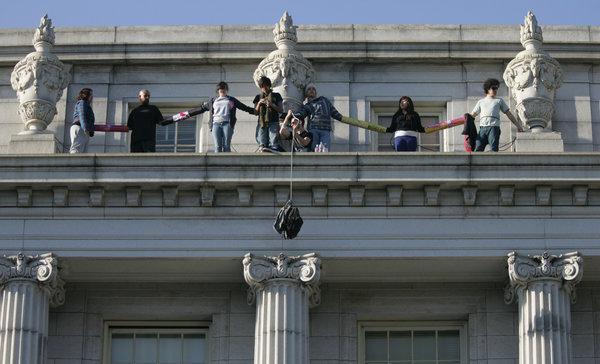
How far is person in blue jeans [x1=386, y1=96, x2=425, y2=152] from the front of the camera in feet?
149

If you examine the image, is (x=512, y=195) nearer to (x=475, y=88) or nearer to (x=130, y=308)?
(x=475, y=88)

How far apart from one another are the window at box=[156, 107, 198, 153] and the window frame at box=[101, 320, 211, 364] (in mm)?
4487

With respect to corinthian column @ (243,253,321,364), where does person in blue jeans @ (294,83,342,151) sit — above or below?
above

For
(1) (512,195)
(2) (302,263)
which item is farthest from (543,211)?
(2) (302,263)

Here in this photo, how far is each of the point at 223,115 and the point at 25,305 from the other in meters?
5.91

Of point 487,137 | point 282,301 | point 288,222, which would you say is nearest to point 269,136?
point 288,222

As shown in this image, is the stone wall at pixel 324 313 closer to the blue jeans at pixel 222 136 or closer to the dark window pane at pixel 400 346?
the dark window pane at pixel 400 346

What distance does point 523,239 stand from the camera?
43688 mm

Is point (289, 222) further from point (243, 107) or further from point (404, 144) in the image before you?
point (404, 144)

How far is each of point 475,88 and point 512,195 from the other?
5.03 metres

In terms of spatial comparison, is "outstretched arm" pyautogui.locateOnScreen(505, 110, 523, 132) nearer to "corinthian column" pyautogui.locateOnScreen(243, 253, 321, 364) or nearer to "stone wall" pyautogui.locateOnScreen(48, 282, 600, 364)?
"stone wall" pyautogui.locateOnScreen(48, 282, 600, 364)

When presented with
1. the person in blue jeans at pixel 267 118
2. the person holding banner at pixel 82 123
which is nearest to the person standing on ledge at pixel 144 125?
the person holding banner at pixel 82 123

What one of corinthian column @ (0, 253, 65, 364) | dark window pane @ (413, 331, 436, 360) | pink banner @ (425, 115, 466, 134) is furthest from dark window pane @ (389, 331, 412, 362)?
corinthian column @ (0, 253, 65, 364)

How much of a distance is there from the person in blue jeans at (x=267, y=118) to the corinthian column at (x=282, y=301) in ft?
8.79
